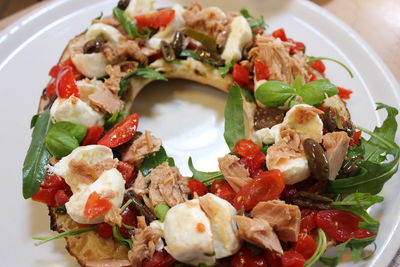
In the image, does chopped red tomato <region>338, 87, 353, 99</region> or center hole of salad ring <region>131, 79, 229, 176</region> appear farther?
chopped red tomato <region>338, 87, 353, 99</region>

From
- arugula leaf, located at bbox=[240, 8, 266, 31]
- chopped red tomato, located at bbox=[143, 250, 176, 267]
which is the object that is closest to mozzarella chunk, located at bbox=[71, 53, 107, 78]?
arugula leaf, located at bbox=[240, 8, 266, 31]

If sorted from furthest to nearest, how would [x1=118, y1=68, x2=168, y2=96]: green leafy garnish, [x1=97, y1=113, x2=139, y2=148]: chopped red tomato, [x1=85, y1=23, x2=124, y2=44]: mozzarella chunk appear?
[x1=85, y1=23, x2=124, y2=44]: mozzarella chunk < [x1=118, y1=68, x2=168, y2=96]: green leafy garnish < [x1=97, y1=113, x2=139, y2=148]: chopped red tomato

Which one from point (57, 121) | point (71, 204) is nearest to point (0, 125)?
point (57, 121)

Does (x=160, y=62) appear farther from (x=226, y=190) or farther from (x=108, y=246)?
(x=108, y=246)

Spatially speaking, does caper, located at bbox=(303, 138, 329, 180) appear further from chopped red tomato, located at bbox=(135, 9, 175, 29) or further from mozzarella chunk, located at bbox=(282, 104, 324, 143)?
chopped red tomato, located at bbox=(135, 9, 175, 29)

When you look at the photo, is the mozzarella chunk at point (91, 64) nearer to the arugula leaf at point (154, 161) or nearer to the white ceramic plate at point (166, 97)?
the white ceramic plate at point (166, 97)

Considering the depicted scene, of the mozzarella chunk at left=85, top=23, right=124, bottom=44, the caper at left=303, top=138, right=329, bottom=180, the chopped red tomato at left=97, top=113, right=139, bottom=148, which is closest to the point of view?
the caper at left=303, top=138, right=329, bottom=180

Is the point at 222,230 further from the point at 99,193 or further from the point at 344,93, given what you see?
the point at 344,93
